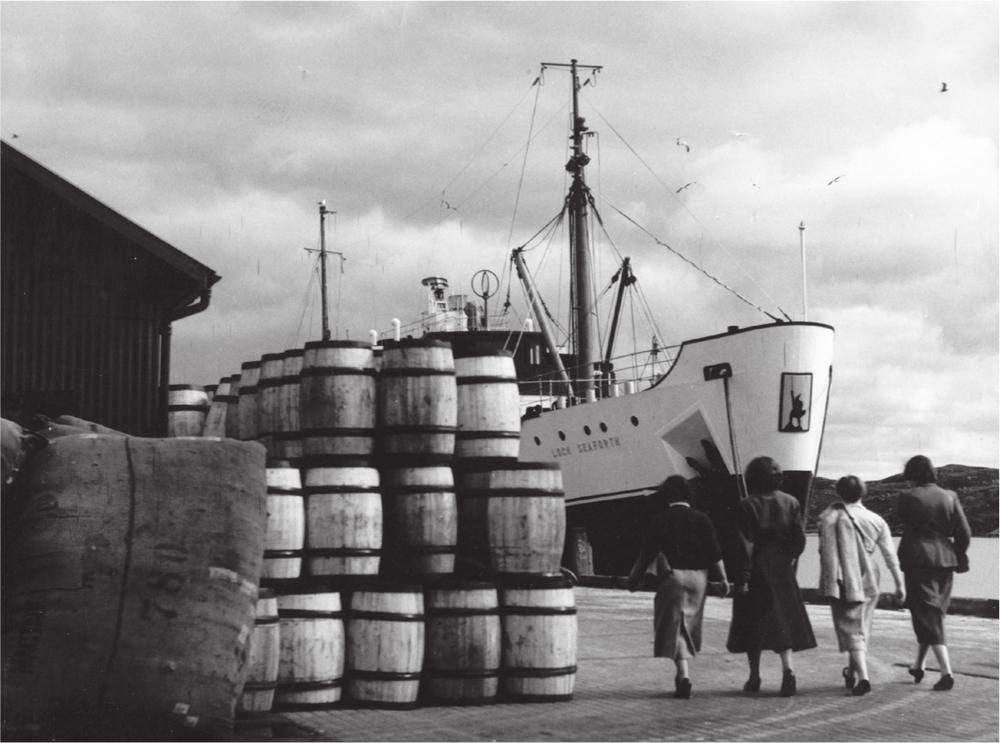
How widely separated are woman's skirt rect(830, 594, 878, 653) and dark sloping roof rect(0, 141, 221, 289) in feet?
26.5

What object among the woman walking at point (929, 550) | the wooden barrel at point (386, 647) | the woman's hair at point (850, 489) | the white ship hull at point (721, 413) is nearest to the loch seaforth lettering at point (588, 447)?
the white ship hull at point (721, 413)

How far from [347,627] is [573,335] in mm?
24679

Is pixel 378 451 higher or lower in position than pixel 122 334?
lower

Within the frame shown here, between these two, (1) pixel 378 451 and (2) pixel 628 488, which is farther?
(2) pixel 628 488

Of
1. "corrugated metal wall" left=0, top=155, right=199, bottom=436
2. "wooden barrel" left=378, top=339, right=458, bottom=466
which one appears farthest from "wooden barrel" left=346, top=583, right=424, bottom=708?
"corrugated metal wall" left=0, top=155, right=199, bottom=436

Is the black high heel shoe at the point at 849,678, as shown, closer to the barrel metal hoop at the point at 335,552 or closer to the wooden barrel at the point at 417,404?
the wooden barrel at the point at 417,404

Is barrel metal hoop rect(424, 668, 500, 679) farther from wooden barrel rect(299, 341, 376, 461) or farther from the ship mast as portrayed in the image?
the ship mast

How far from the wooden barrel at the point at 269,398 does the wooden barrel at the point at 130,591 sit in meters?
2.77

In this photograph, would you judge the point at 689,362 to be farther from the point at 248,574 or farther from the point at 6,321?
the point at 248,574

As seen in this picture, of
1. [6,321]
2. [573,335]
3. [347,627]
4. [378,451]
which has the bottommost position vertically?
[347,627]

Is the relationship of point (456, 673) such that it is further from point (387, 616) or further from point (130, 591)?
point (130, 591)

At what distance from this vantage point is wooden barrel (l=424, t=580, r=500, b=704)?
7.20 meters

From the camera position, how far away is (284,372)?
28.3 ft

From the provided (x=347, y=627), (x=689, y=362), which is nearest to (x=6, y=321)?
(x=347, y=627)
